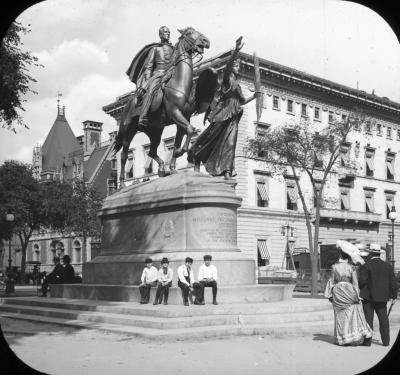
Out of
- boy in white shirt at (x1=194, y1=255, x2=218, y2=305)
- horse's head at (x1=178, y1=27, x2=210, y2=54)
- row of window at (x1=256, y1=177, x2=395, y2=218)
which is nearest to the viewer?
boy in white shirt at (x1=194, y1=255, x2=218, y2=305)

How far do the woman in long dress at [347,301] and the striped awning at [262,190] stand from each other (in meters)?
42.6

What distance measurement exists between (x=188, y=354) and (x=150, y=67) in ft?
32.9

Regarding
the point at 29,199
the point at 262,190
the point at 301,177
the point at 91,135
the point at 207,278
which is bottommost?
the point at 207,278

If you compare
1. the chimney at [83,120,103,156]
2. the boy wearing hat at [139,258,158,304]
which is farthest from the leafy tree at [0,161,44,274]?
the boy wearing hat at [139,258,158,304]

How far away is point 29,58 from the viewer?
1692cm

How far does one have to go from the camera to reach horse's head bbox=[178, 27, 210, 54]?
52.7 feet

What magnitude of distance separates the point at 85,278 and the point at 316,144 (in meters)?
21.4

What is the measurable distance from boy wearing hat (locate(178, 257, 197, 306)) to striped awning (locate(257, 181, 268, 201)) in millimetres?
40144

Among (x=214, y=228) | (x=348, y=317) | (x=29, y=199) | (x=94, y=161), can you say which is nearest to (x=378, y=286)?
(x=348, y=317)

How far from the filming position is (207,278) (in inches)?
522

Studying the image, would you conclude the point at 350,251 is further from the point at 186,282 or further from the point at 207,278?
the point at 186,282

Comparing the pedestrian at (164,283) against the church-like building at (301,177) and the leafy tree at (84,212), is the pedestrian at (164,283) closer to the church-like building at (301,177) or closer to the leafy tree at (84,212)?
the church-like building at (301,177)

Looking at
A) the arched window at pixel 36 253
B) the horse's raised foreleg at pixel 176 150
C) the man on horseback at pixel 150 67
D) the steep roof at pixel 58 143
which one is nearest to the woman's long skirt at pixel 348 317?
the horse's raised foreleg at pixel 176 150

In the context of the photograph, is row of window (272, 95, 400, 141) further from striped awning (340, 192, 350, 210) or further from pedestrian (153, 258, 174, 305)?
pedestrian (153, 258, 174, 305)
